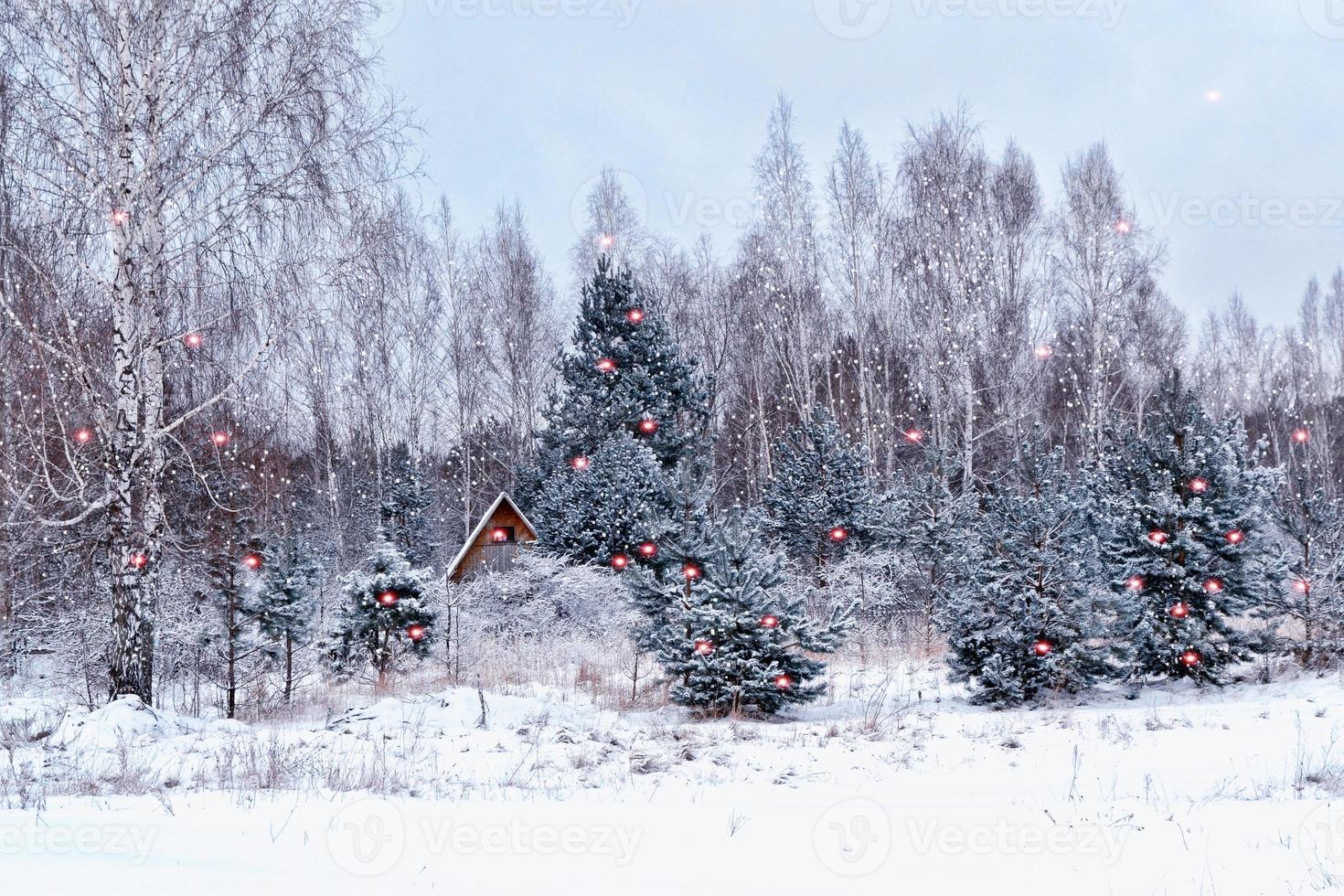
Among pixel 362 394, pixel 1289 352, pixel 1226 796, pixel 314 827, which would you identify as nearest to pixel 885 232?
pixel 362 394

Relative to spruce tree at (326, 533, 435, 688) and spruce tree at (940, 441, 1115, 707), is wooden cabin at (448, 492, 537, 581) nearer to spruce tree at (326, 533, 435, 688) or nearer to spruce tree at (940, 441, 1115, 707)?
spruce tree at (326, 533, 435, 688)

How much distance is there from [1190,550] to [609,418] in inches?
502

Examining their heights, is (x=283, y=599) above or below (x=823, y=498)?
below

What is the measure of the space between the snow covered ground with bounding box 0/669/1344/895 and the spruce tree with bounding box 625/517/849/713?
0.58 meters

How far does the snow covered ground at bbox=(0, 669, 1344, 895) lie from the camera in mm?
3961

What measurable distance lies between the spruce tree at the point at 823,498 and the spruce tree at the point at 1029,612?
299 inches

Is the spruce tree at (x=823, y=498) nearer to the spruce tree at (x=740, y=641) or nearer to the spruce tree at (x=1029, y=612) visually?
the spruce tree at (x=1029, y=612)

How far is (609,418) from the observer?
21.2 metres

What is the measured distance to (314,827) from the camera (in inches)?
181

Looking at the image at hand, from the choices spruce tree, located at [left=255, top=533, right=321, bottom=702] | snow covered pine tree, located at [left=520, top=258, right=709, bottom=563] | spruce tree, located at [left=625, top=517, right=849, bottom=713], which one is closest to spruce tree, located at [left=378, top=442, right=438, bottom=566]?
snow covered pine tree, located at [left=520, top=258, right=709, bottom=563]

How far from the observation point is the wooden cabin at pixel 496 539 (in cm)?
2330

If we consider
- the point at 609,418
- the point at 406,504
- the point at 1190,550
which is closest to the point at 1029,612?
the point at 1190,550

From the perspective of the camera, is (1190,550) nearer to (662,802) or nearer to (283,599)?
(662,802)

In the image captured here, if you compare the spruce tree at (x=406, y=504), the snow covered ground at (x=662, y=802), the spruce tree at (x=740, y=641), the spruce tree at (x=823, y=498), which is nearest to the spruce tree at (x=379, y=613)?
the snow covered ground at (x=662, y=802)
